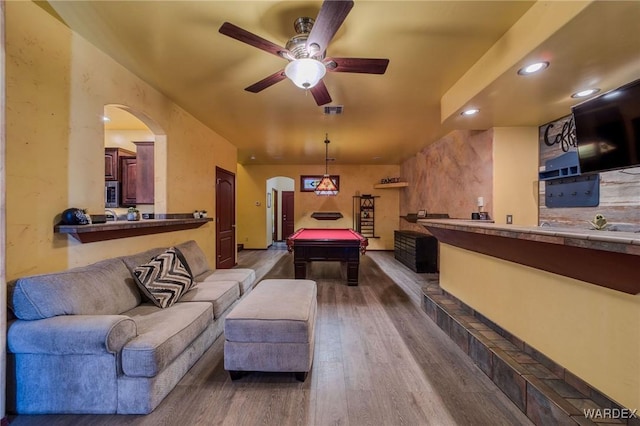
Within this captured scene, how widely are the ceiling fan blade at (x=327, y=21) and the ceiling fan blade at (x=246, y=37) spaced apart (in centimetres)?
26

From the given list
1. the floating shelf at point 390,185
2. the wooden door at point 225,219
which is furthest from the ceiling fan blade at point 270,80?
the floating shelf at point 390,185

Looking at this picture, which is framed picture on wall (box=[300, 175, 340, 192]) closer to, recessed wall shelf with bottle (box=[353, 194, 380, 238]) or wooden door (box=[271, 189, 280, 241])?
recessed wall shelf with bottle (box=[353, 194, 380, 238])

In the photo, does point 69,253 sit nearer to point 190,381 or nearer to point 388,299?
point 190,381

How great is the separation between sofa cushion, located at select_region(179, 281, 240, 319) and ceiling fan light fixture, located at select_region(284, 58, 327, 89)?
6.92 feet

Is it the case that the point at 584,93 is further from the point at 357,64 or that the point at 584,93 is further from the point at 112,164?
the point at 112,164

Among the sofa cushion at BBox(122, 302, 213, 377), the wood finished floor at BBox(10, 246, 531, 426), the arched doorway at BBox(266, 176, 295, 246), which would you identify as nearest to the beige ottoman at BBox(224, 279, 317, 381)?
the wood finished floor at BBox(10, 246, 531, 426)

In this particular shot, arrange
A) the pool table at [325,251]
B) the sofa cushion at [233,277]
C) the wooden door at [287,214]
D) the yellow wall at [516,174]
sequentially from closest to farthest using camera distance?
1. the sofa cushion at [233,277]
2. the yellow wall at [516,174]
3. the pool table at [325,251]
4. the wooden door at [287,214]

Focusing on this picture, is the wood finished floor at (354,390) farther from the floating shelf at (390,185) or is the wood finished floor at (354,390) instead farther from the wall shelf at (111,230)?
the floating shelf at (390,185)

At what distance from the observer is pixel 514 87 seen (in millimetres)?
2400

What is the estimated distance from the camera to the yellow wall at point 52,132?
1.77 m

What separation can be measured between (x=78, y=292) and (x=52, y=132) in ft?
3.99

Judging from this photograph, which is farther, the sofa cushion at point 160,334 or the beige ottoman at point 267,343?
the beige ottoman at point 267,343

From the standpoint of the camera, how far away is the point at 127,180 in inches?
149

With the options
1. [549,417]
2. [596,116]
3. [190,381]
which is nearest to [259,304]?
[190,381]
